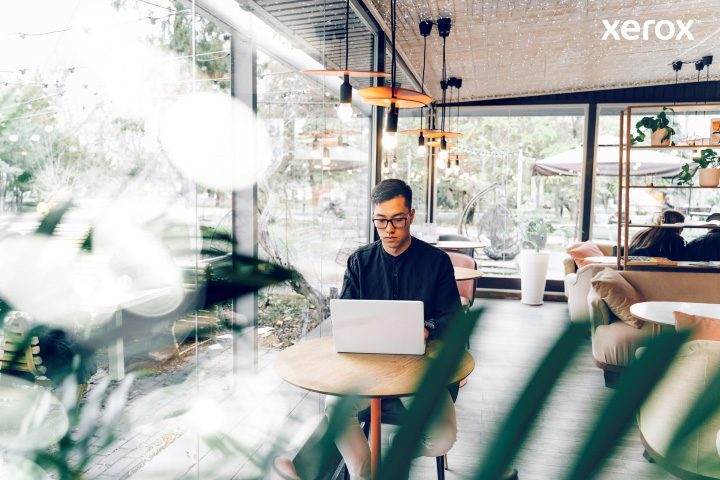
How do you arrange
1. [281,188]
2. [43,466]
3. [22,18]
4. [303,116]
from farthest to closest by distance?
1. [303,116]
2. [281,188]
3. [22,18]
4. [43,466]

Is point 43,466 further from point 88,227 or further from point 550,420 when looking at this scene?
point 550,420

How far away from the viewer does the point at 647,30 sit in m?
4.99

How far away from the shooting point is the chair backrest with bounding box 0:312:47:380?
535 mm

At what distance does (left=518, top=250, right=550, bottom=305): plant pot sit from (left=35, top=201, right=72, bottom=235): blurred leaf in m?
6.93

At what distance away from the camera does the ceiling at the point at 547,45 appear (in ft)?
14.0

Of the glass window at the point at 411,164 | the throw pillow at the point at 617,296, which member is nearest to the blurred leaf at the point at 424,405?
the throw pillow at the point at 617,296

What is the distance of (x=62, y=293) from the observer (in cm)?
50

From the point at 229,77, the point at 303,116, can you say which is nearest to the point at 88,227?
the point at 229,77

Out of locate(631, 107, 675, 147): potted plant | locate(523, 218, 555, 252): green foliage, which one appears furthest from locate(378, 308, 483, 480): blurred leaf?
locate(523, 218, 555, 252): green foliage

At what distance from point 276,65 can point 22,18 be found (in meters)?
2.15

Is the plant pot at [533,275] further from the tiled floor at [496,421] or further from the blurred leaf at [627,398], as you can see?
the blurred leaf at [627,398]

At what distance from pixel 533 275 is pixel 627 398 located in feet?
23.4

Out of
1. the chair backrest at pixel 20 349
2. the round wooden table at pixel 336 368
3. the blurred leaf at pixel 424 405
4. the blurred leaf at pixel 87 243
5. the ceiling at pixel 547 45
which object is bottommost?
the round wooden table at pixel 336 368

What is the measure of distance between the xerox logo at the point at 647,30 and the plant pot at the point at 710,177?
4.54ft
